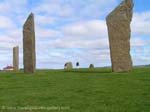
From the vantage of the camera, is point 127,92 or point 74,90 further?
point 74,90

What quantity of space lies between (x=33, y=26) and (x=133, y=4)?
260 inches

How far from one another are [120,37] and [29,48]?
6.08 metres

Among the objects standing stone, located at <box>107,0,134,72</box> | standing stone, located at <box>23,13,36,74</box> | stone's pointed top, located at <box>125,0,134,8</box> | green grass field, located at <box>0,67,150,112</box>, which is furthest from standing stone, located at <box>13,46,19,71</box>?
green grass field, located at <box>0,67,150,112</box>

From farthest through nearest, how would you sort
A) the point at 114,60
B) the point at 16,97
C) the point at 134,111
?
1. the point at 114,60
2. the point at 16,97
3. the point at 134,111

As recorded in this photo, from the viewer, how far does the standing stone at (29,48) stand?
26.6m

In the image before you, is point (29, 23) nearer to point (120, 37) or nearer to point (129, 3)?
point (120, 37)

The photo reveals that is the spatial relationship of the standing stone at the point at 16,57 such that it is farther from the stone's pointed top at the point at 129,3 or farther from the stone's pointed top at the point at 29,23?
the stone's pointed top at the point at 129,3

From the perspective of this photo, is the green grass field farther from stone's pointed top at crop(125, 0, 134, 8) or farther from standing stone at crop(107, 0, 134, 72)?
stone's pointed top at crop(125, 0, 134, 8)

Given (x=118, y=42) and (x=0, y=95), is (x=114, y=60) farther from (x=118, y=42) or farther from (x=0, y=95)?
(x=0, y=95)

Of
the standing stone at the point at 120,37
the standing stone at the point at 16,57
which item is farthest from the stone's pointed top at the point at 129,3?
the standing stone at the point at 16,57

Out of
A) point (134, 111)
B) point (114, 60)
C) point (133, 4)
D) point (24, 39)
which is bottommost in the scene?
point (134, 111)

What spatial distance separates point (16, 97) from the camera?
1470cm

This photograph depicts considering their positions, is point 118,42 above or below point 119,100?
above

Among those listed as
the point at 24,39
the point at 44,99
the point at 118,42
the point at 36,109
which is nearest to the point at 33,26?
the point at 24,39
